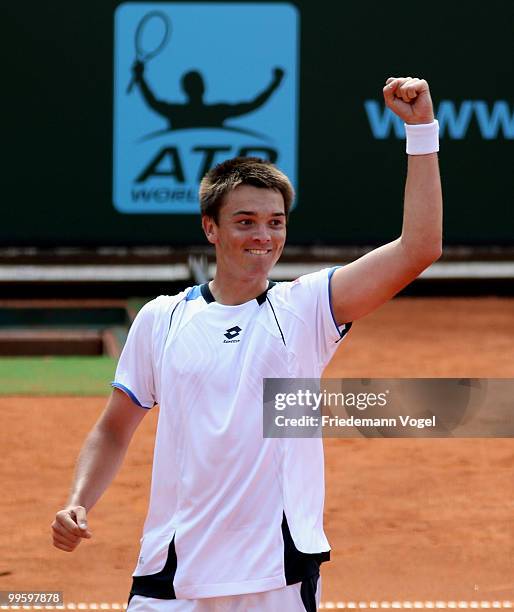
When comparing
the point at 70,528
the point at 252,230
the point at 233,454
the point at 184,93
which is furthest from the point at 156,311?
the point at 184,93

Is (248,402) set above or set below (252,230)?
below

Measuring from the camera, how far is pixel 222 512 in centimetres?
316

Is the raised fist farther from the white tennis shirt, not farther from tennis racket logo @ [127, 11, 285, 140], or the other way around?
the white tennis shirt

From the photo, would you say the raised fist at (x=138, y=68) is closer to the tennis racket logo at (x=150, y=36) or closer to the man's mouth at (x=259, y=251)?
the tennis racket logo at (x=150, y=36)

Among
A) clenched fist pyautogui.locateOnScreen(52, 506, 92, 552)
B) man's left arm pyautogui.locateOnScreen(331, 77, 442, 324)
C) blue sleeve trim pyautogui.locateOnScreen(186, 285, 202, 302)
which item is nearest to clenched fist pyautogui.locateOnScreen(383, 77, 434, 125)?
man's left arm pyautogui.locateOnScreen(331, 77, 442, 324)

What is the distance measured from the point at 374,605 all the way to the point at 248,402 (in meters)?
2.70

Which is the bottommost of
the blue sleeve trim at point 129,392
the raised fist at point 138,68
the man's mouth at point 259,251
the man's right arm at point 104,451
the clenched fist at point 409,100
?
the man's right arm at point 104,451

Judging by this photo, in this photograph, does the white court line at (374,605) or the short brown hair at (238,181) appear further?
the white court line at (374,605)

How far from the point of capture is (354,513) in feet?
22.9

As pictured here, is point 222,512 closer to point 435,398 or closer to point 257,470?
point 257,470

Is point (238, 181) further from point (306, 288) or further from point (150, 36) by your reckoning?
point (150, 36)

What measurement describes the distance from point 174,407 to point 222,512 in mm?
285

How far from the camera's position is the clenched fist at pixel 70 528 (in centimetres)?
318

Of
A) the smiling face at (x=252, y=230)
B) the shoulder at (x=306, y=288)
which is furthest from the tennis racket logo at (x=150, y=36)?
the shoulder at (x=306, y=288)
